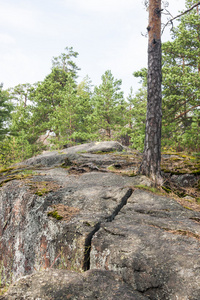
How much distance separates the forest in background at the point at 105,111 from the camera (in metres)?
12.7

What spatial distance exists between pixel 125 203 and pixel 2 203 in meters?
3.64

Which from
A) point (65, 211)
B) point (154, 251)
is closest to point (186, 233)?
point (154, 251)

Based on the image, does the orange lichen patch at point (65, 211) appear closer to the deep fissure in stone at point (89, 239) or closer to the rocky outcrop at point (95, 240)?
the rocky outcrop at point (95, 240)

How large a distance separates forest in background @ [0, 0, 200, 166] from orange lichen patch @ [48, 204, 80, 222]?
8.14 meters

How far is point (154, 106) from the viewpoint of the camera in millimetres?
6559

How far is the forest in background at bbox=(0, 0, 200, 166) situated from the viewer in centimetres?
1269

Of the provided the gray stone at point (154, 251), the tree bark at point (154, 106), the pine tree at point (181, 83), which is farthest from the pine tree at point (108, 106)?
the gray stone at point (154, 251)

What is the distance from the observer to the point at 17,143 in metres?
22.4

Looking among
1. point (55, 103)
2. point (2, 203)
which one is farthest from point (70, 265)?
point (55, 103)

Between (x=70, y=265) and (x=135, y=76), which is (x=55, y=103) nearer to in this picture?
(x=135, y=76)

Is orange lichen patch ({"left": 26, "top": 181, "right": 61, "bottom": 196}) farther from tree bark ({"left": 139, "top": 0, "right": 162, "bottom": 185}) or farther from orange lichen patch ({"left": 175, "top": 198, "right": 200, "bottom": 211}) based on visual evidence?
orange lichen patch ({"left": 175, "top": 198, "right": 200, "bottom": 211})

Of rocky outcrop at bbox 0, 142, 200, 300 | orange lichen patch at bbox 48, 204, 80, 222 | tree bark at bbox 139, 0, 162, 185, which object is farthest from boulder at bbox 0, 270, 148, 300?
tree bark at bbox 139, 0, 162, 185

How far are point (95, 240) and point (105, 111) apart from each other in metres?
19.3

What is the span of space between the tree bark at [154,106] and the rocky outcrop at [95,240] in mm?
483
